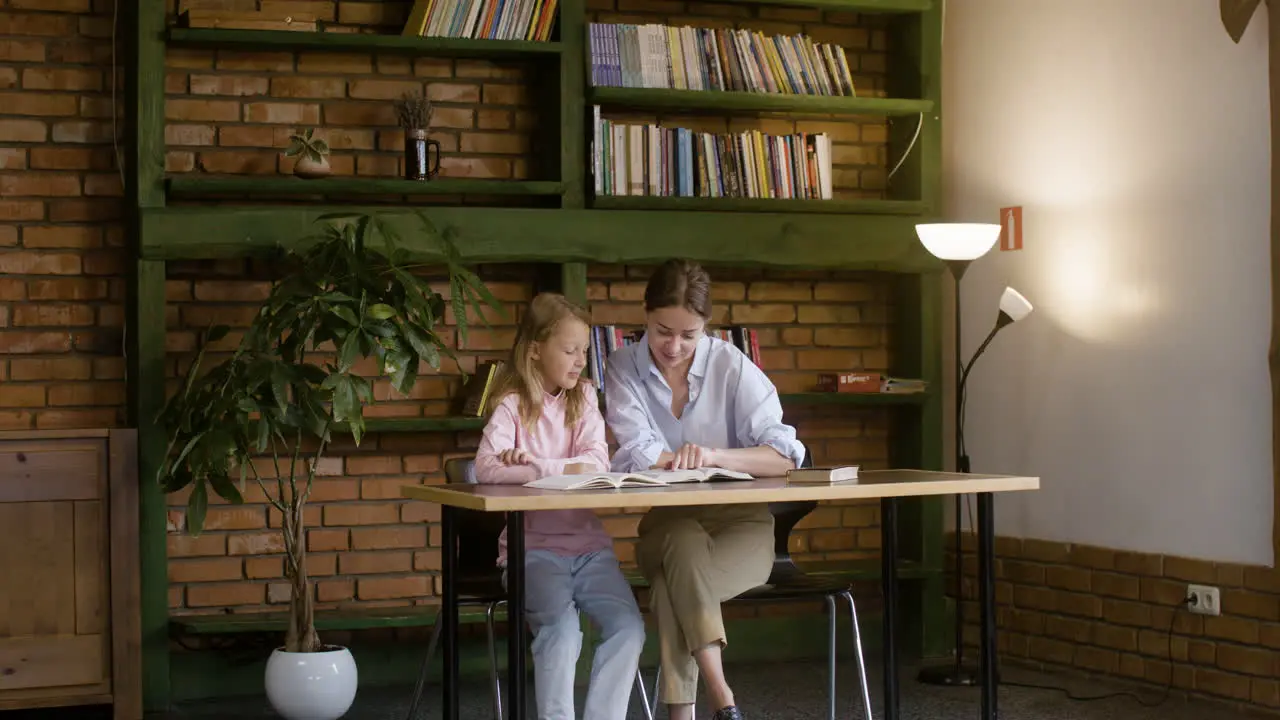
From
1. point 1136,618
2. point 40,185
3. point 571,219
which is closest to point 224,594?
point 40,185

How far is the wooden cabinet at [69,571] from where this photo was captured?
4.19 m

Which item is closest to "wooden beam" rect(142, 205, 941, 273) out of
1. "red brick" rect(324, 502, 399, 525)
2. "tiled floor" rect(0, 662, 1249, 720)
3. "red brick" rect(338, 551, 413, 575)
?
"red brick" rect(324, 502, 399, 525)

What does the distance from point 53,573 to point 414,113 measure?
1.73 m

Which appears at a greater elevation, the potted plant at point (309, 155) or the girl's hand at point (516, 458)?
the potted plant at point (309, 155)

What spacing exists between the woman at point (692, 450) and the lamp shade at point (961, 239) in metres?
1.24

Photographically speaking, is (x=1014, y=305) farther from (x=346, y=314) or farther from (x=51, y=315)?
(x=51, y=315)

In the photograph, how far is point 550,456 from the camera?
3527 mm

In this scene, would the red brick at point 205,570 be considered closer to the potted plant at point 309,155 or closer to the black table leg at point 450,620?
the potted plant at point 309,155

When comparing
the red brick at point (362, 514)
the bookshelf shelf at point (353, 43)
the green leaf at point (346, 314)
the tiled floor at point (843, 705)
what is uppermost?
the bookshelf shelf at point (353, 43)

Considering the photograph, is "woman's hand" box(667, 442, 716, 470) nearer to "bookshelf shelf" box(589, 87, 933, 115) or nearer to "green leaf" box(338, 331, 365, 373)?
"green leaf" box(338, 331, 365, 373)

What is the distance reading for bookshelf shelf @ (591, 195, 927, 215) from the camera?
489 centimetres

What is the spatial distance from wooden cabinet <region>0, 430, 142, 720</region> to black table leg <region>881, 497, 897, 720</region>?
2.11m

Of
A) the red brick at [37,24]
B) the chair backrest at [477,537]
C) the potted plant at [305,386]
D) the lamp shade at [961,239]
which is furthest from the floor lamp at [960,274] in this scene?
the red brick at [37,24]

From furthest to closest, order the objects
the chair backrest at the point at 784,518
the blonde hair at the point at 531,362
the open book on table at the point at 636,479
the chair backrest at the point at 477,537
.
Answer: the chair backrest at the point at 784,518, the chair backrest at the point at 477,537, the blonde hair at the point at 531,362, the open book on table at the point at 636,479
